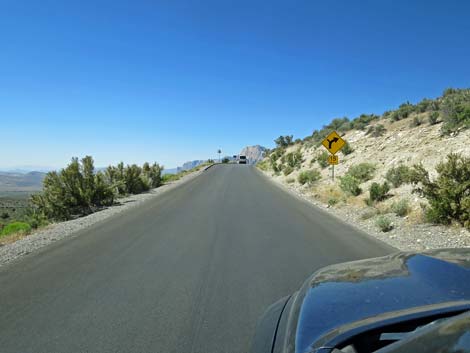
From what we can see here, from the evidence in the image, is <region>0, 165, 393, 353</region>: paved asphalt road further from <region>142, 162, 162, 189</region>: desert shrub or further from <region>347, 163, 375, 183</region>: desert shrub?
<region>142, 162, 162, 189</region>: desert shrub

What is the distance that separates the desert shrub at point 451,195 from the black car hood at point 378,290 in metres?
6.96

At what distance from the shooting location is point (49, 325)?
4.09 m

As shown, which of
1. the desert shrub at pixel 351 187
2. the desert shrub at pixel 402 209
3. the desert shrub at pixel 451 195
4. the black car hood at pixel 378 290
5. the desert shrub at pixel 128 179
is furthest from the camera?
the desert shrub at pixel 128 179

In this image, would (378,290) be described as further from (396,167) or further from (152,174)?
(152,174)

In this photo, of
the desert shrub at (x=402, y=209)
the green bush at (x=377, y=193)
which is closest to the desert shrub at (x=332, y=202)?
the green bush at (x=377, y=193)

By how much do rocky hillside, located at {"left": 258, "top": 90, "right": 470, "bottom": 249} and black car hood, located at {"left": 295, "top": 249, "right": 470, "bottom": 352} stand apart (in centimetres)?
561

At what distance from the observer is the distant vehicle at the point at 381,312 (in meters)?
1.67

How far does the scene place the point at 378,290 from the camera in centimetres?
237

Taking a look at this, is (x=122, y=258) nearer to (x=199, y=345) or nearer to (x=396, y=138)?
(x=199, y=345)

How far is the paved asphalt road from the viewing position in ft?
12.5

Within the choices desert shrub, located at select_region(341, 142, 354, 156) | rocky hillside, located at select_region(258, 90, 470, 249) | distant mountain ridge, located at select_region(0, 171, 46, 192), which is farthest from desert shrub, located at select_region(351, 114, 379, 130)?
distant mountain ridge, located at select_region(0, 171, 46, 192)

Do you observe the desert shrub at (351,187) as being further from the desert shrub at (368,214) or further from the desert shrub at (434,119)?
the desert shrub at (434,119)

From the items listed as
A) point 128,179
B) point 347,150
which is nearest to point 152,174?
point 128,179

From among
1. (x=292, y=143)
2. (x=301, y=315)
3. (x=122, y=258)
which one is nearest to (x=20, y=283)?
(x=122, y=258)
